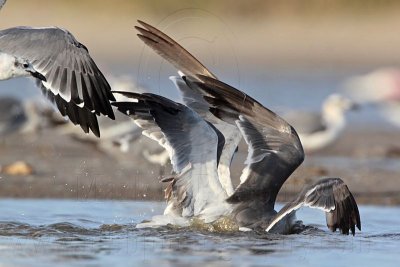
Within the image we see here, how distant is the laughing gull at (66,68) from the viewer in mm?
8547

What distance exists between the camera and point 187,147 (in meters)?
8.05

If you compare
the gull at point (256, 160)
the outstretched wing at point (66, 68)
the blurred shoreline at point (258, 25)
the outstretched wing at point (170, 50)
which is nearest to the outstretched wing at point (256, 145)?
the gull at point (256, 160)

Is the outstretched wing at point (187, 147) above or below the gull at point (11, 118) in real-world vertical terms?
below

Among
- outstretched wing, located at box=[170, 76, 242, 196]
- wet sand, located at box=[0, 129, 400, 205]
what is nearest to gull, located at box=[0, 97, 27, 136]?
wet sand, located at box=[0, 129, 400, 205]

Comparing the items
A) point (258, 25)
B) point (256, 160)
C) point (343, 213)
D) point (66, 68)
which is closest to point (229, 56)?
point (258, 25)

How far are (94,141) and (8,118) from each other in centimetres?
158

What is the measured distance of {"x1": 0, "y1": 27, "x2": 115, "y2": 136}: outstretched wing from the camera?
28.0ft

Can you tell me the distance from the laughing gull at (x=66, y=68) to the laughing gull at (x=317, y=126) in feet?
16.2

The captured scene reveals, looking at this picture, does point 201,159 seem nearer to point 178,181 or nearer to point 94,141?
point 178,181

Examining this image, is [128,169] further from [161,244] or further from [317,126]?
[161,244]

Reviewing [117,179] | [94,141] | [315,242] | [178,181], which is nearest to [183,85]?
[178,181]

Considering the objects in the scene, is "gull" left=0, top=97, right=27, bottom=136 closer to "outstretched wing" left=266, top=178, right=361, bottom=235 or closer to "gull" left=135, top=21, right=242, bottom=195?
"gull" left=135, top=21, right=242, bottom=195

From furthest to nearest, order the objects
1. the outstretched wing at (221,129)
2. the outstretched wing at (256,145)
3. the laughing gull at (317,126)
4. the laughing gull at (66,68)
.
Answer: the laughing gull at (317,126), the laughing gull at (66,68), the outstretched wing at (221,129), the outstretched wing at (256,145)

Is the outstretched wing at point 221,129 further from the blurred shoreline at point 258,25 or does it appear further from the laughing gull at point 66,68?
the blurred shoreline at point 258,25
